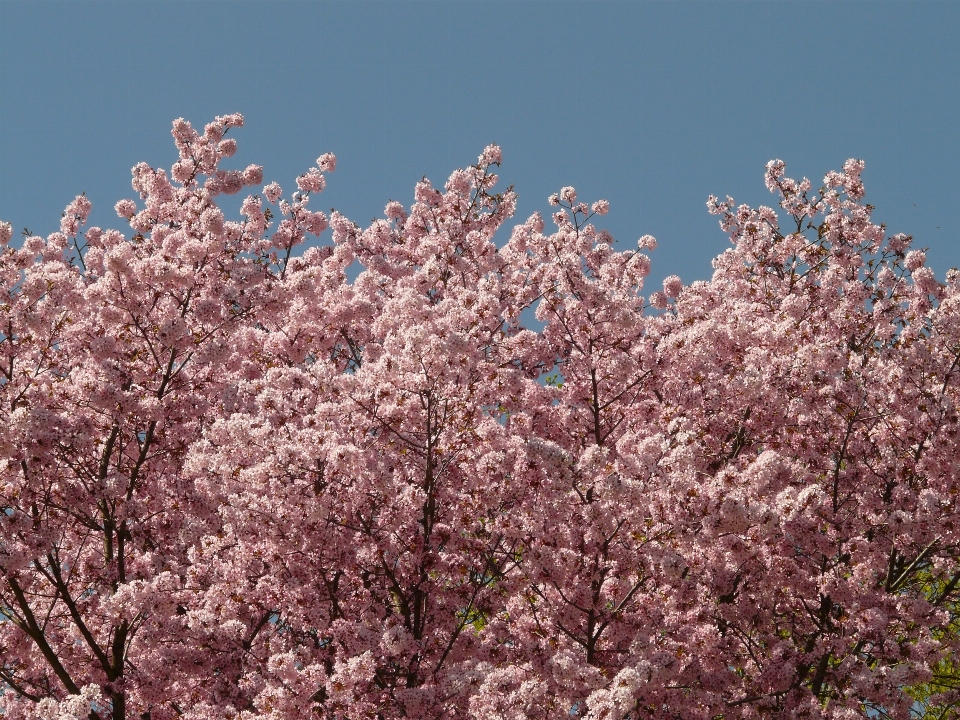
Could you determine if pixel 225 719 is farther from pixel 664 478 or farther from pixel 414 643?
pixel 664 478

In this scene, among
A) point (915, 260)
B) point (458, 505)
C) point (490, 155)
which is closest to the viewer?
point (458, 505)

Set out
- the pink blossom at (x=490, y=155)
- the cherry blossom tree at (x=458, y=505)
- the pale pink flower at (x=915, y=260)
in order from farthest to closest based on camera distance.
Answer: the pink blossom at (x=490, y=155) → the pale pink flower at (x=915, y=260) → the cherry blossom tree at (x=458, y=505)

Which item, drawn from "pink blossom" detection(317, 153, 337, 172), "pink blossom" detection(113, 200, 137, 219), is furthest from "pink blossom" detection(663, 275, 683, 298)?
"pink blossom" detection(113, 200, 137, 219)

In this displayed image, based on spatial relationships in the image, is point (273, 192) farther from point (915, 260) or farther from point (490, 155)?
point (915, 260)

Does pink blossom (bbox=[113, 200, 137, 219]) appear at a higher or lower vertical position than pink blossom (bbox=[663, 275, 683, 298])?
higher

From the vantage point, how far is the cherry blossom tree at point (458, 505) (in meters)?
Answer: 11.9

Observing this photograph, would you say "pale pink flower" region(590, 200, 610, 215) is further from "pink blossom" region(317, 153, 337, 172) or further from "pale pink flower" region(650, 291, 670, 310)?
"pink blossom" region(317, 153, 337, 172)

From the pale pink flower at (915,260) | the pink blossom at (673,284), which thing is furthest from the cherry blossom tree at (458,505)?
the pink blossom at (673,284)

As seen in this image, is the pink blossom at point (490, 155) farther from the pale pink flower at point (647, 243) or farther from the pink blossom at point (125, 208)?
the pink blossom at point (125, 208)

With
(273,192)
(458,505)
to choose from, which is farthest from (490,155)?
(458,505)

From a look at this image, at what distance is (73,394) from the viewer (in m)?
12.6

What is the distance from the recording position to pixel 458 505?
13.0 m

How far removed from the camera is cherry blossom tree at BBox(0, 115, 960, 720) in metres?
11.9

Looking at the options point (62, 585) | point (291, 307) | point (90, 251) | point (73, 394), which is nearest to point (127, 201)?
point (90, 251)
